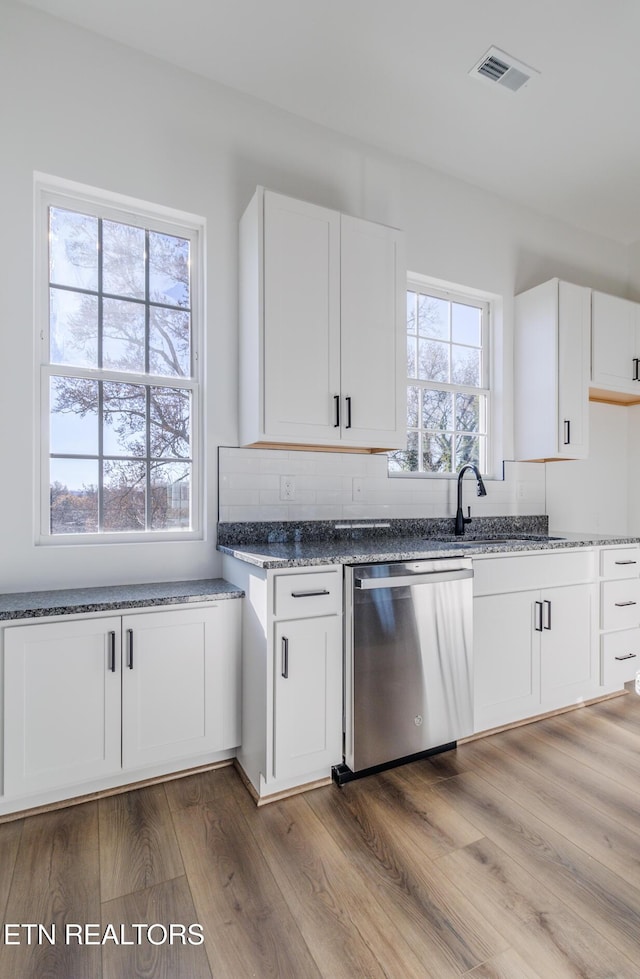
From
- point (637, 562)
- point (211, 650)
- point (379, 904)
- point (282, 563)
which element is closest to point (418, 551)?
point (282, 563)

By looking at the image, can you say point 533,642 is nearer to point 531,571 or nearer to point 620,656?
point 531,571

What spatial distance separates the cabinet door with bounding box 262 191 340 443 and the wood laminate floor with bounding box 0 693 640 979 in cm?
150

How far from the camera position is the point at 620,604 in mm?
2812

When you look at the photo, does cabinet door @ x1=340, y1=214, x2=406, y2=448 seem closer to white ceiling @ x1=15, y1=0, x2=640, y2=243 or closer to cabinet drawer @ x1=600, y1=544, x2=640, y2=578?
white ceiling @ x1=15, y1=0, x2=640, y2=243

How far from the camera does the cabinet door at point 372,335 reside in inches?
94.8

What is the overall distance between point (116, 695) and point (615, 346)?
11.5 ft

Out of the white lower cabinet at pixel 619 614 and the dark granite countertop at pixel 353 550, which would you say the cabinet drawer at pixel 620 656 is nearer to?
the white lower cabinet at pixel 619 614

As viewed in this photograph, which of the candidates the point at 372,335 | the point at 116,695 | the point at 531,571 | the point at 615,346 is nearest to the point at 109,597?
the point at 116,695

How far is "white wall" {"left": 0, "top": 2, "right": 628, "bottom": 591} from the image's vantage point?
2.02 metres

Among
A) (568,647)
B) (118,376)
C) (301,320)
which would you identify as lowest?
(568,647)

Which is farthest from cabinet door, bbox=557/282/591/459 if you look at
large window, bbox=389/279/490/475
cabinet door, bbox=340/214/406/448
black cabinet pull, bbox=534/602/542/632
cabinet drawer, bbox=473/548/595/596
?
cabinet door, bbox=340/214/406/448

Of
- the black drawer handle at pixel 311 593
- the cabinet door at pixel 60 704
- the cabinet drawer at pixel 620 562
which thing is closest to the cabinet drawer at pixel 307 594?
the black drawer handle at pixel 311 593

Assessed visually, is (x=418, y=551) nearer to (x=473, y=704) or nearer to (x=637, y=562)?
(x=473, y=704)

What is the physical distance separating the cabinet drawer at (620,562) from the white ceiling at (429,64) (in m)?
2.28
